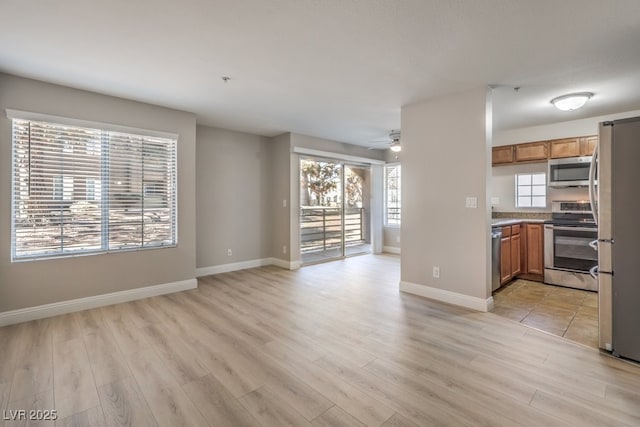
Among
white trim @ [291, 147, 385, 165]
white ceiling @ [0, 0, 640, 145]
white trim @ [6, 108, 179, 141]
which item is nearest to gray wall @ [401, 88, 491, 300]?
white ceiling @ [0, 0, 640, 145]

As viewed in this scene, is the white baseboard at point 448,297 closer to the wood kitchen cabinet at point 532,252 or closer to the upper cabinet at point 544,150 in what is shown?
the wood kitchen cabinet at point 532,252

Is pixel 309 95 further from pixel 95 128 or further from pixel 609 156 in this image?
pixel 609 156

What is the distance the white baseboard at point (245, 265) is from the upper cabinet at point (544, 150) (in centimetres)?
417

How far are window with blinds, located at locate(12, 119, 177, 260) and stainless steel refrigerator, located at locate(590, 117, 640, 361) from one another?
466cm

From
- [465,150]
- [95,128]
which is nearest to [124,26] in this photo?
[95,128]

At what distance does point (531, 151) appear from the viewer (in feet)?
16.1

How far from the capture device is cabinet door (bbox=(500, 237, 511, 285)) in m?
4.13

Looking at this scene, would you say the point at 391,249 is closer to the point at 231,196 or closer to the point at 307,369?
the point at 231,196

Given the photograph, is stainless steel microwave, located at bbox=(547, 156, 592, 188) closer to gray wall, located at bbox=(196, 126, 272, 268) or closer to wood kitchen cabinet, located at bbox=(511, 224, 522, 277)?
wood kitchen cabinet, located at bbox=(511, 224, 522, 277)

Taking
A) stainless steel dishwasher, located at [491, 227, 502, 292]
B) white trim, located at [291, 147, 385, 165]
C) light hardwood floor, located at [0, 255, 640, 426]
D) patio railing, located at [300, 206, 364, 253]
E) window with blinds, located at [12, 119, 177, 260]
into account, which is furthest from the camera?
patio railing, located at [300, 206, 364, 253]

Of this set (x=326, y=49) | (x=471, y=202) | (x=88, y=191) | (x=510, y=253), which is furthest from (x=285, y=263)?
(x=326, y=49)

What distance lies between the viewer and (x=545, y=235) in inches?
175

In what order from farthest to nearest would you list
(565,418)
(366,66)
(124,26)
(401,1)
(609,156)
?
(366,66)
(609,156)
(124,26)
(401,1)
(565,418)

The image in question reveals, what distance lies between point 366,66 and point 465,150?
1524 millimetres
